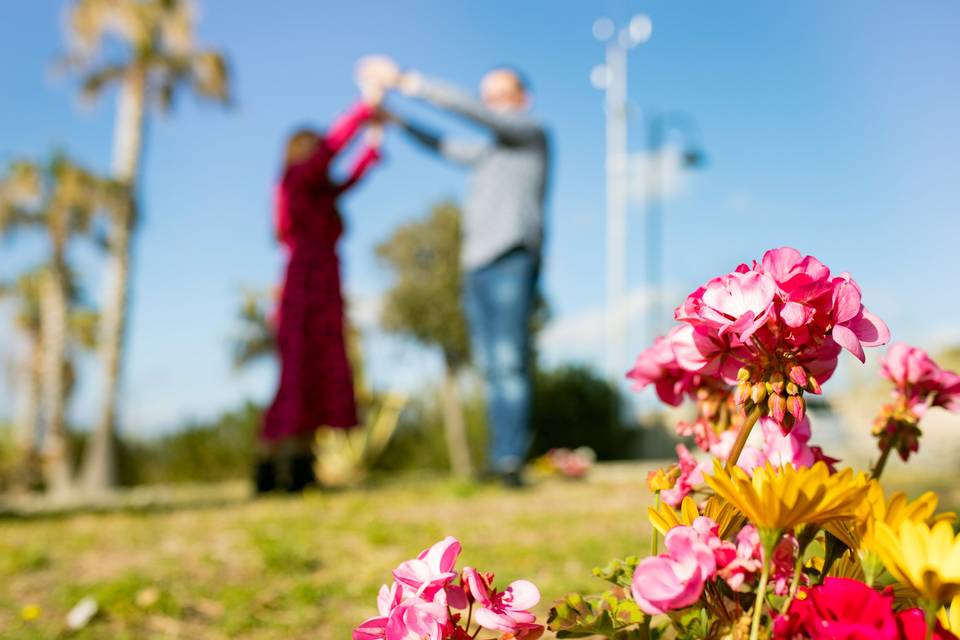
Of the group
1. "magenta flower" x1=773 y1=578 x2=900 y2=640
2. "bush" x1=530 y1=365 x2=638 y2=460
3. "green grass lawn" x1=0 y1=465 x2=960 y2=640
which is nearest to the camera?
"magenta flower" x1=773 y1=578 x2=900 y2=640

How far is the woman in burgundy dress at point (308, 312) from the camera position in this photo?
5.52 m

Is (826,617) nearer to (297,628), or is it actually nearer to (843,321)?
(843,321)

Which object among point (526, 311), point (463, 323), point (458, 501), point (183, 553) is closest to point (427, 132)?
point (526, 311)

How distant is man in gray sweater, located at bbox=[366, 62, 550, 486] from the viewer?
513 cm

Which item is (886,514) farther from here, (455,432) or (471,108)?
(455,432)

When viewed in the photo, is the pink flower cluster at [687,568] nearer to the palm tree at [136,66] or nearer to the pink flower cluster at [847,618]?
the pink flower cluster at [847,618]

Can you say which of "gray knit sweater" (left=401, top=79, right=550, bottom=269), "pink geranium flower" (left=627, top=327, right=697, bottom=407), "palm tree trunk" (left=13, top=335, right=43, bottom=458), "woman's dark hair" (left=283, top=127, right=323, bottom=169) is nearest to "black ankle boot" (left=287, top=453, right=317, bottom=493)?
"gray knit sweater" (left=401, top=79, right=550, bottom=269)

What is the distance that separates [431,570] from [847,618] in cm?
33

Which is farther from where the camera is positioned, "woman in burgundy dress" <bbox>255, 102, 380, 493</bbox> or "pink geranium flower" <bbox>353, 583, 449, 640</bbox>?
"woman in burgundy dress" <bbox>255, 102, 380, 493</bbox>

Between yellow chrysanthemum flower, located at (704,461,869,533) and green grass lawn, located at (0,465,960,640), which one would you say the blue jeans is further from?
yellow chrysanthemum flower, located at (704,461,869,533)

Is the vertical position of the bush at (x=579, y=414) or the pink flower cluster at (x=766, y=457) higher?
the pink flower cluster at (x=766, y=457)

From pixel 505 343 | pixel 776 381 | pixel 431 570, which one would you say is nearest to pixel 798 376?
pixel 776 381

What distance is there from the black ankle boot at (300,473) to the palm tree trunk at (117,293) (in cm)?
670

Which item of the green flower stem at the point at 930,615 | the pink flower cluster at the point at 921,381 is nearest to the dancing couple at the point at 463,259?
the pink flower cluster at the point at 921,381
